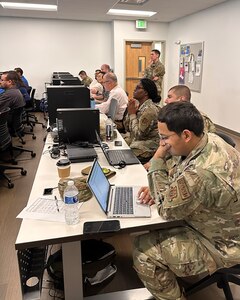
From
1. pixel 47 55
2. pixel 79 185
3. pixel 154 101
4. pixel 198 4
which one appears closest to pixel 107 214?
pixel 79 185

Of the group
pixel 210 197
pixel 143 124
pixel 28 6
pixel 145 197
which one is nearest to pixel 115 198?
pixel 145 197

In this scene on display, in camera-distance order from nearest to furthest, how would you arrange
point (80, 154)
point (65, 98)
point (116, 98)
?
point (80, 154) < point (65, 98) < point (116, 98)

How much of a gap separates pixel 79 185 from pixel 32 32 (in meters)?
7.33

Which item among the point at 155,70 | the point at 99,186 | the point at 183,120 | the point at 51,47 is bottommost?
the point at 99,186

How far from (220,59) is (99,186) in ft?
17.1

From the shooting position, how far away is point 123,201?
143cm

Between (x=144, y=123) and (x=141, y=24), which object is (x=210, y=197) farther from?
(x=141, y=24)

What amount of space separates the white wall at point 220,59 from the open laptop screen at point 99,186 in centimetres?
445

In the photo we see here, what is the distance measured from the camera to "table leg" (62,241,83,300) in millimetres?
1264

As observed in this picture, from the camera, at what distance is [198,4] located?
5535mm

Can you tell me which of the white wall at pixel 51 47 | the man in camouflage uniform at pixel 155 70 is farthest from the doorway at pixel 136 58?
the man in camouflage uniform at pixel 155 70

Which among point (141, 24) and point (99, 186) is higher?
point (141, 24)

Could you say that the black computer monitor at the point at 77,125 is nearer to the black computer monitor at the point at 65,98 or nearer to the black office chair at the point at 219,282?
the black computer monitor at the point at 65,98

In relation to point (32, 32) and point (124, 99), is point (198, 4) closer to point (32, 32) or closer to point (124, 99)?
point (124, 99)
